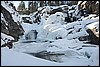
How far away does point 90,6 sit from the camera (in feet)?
124

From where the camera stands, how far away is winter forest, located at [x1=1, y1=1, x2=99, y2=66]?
11.7 m

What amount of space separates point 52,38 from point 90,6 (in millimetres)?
10724

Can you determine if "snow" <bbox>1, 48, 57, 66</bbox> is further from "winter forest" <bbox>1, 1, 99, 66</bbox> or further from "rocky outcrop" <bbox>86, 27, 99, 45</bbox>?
"rocky outcrop" <bbox>86, 27, 99, 45</bbox>

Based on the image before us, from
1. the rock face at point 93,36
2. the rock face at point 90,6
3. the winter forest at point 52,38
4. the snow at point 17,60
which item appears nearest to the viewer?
the snow at point 17,60

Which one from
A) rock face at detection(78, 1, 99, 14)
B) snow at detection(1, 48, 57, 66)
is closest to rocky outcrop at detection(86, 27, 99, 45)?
rock face at detection(78, 1, 99, 14)

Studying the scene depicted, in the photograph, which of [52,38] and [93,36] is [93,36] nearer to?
[93,36]

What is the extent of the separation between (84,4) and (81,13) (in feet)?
5.22

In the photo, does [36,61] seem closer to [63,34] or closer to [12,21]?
[12,21]

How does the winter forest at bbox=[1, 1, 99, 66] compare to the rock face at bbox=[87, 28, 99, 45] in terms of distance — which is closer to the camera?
the winter forest at bbox=[1, 1, 99, 66]

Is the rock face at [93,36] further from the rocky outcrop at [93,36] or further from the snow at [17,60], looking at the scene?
the snow at [17,60]

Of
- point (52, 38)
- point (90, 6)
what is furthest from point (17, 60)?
point (90, 6)

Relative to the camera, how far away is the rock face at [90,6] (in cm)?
3592

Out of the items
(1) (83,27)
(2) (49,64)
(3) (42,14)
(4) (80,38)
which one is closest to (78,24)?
(1) (83,27)

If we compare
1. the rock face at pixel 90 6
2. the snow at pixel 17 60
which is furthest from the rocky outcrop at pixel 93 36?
the snow at pixel 17 60
